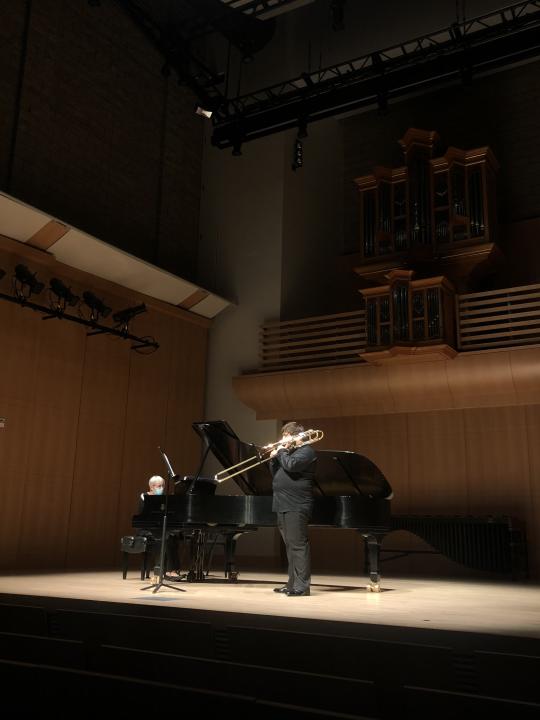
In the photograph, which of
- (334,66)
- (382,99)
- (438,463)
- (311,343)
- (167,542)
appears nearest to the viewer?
(167,542)

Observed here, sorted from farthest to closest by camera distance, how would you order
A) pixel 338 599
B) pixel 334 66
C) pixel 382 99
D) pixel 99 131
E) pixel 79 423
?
pixel 99 131
pixel 334 66
pixel 79 423
pixel 382 99
pixel 338 599

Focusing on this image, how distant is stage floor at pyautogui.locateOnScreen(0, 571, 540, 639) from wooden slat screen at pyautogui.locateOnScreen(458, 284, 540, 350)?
319cm

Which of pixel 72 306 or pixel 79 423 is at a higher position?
pixel 72 306

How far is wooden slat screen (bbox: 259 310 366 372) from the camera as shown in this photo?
34.2 ft

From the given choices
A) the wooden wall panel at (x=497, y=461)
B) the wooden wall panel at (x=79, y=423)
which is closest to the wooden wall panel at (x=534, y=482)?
the wooden wall panel at (x=497, y=461)

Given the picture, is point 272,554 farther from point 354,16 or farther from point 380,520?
point 354,16

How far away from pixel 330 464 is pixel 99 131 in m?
6.48

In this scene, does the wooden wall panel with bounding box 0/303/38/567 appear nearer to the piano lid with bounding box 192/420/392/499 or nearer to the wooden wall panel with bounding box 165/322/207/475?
the wooden wall panel with bounding box 165/322/207/475

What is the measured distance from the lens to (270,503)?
6234 mm

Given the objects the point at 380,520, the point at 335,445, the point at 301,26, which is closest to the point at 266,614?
the point at 380,520

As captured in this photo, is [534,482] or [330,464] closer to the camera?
[330,464]

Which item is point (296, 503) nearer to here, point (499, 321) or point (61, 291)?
point (61, 291)

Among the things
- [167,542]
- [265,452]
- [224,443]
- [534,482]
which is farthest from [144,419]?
[534,482]

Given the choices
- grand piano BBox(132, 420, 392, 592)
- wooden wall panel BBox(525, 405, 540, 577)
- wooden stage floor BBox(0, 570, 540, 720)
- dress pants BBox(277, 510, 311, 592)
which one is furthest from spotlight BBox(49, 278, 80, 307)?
wooden wall panel BBox(525, 405, 540, 577)
